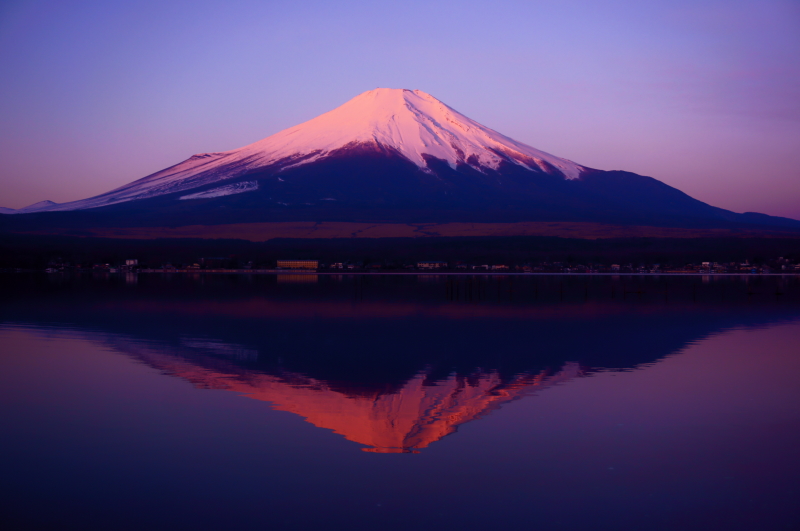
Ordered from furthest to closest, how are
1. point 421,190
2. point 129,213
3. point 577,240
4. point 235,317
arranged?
point 421,190 → point 129,213 → point 577,240 → point 235,317

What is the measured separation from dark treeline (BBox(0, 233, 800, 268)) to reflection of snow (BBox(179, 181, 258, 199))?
4092cm

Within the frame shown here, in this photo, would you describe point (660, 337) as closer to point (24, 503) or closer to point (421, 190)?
point (24, 503)

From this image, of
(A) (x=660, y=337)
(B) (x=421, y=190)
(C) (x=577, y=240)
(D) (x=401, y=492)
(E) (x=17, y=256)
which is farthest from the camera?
(B) (x=421, y=190)

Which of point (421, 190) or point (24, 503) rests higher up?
point (421, 190)

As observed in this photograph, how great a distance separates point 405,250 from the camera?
458 ft

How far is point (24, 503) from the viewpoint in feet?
27.5

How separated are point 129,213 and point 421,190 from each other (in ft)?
235

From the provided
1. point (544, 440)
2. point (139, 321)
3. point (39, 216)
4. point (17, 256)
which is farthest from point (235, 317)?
point (39, 216)

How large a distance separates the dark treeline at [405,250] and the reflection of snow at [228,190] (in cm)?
4092

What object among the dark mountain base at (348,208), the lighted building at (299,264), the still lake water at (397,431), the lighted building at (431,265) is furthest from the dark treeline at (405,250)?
the still lake water at (397,431)

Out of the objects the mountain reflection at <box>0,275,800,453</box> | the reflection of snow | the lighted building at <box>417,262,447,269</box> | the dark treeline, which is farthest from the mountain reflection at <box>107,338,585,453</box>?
the reflection of snow

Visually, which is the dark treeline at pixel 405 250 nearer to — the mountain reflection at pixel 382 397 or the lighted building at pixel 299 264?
the lighted building at pixel 299 264

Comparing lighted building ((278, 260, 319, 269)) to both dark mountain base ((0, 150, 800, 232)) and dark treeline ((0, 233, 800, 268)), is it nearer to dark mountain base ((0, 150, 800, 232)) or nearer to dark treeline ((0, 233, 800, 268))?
dark treeline ((0, 233, 800, 268))

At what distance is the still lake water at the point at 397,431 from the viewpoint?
8383 millimetres
